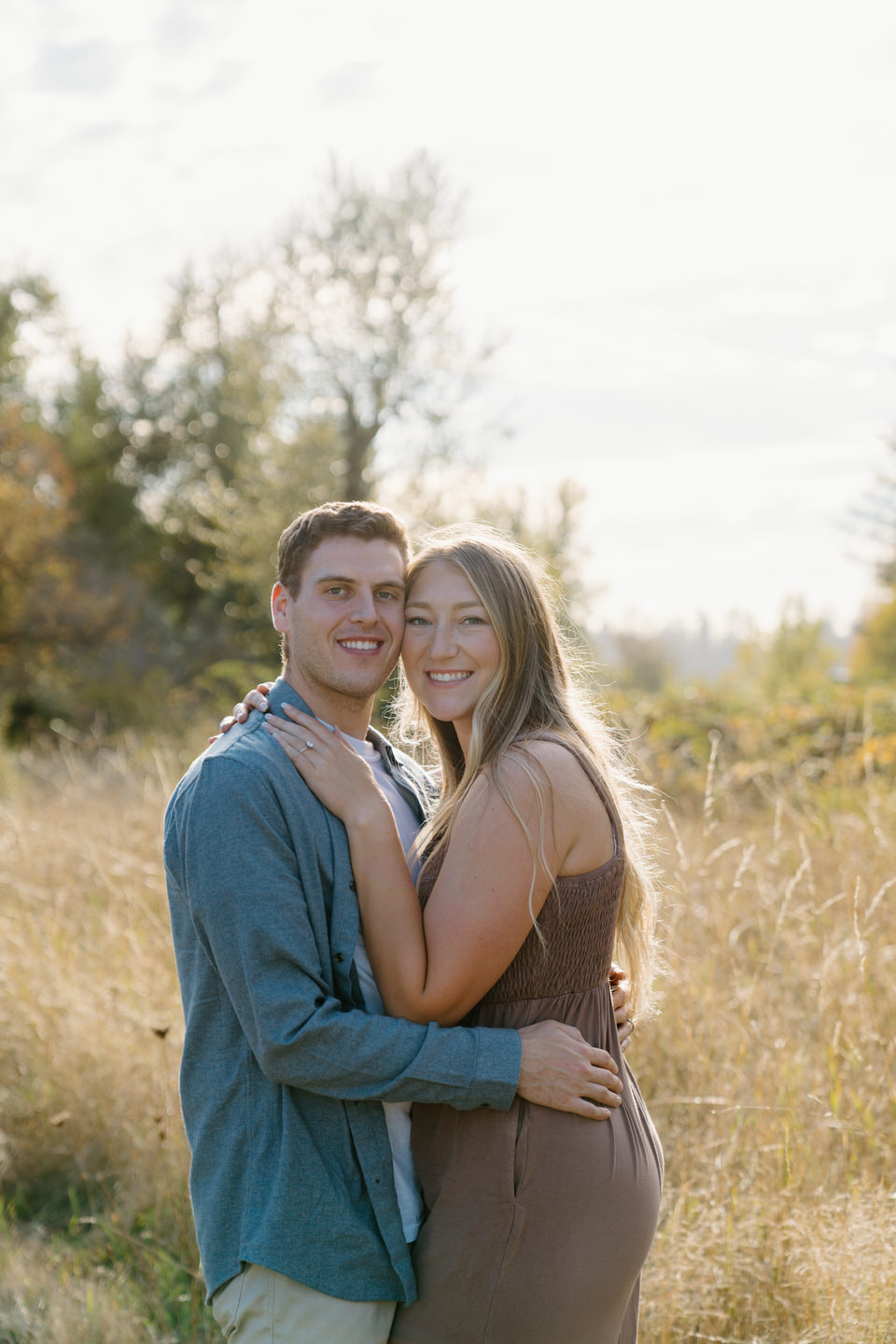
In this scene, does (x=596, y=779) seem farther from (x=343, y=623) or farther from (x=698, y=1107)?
(x=698, y=1107)

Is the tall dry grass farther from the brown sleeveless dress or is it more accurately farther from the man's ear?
the man's ear

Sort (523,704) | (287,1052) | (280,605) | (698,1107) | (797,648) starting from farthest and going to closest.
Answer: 1. (797,648)
2. (698,1107)
3. (280,605)
4. (523,704)
5. (287,1052)

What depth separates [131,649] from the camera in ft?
70.6

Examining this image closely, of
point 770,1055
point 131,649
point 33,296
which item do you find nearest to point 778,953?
point 770,1055

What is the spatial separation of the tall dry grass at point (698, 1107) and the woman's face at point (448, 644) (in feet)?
4.25


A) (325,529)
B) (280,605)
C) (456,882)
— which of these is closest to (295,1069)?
(456,882)

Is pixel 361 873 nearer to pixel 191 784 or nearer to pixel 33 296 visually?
pixel 191 784

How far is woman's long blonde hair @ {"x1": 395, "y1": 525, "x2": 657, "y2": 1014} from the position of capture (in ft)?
8.21

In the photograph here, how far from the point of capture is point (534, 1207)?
2189mm

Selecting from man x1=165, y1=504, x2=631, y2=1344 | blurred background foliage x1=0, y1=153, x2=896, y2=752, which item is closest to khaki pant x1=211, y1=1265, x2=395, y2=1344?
man x1=165, y1=504, x2=631, y2=1344

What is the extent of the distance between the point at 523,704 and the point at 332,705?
486 millimetres

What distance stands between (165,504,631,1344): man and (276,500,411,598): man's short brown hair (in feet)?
1.66

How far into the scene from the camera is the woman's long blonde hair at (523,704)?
250 centimetres

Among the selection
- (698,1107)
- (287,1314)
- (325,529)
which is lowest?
(698,1107)
